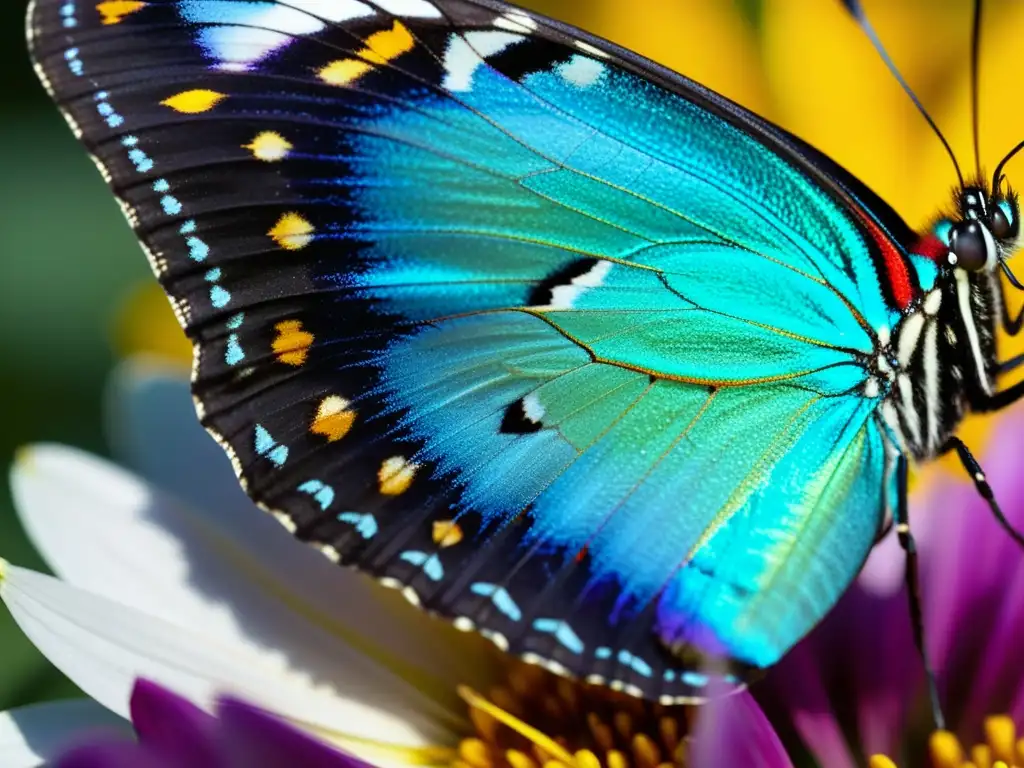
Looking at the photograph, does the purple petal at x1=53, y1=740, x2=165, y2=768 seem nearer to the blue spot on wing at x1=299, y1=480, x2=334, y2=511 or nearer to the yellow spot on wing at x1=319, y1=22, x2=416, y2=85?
the blue spot on wing at x1=299, y1=480, x2=334, y2=511

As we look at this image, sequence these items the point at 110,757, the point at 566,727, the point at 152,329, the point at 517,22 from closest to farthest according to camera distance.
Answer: the point at 110,757 < the point at 517,22 < the point at 566,727 < the point at 152,329

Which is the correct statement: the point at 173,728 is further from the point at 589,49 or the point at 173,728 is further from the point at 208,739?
the point at 589,49

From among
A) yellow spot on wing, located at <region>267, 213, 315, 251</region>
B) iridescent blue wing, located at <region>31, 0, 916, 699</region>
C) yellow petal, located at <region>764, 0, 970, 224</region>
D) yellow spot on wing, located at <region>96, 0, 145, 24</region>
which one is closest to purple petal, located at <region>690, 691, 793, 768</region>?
iridescent blue wing, located at <region>31, 0, 916, 699</region>

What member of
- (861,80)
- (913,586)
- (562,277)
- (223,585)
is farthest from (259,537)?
(861,80)

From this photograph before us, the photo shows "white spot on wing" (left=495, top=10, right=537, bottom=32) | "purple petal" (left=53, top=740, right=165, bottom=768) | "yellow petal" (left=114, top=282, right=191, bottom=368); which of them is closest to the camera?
"purple petal" (left=53, top=740, right=165, bottom=768)

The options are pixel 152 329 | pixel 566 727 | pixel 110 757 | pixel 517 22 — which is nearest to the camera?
pixel 110 757

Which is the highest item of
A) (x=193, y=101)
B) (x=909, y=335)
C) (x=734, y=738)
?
(x=193, y=101)

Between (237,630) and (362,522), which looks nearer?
(362,522)

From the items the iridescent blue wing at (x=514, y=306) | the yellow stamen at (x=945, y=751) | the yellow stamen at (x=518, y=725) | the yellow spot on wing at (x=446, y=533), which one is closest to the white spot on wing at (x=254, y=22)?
the iridescent blue wing at (x=514, y=306)

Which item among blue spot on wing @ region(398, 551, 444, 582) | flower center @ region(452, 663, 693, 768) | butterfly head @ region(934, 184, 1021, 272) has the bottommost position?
flower center @ region(452, 663, 693, 768)
